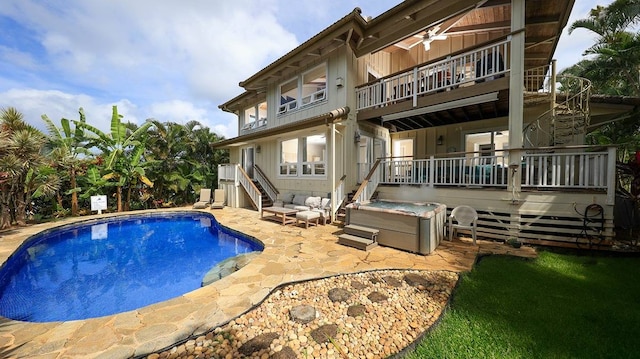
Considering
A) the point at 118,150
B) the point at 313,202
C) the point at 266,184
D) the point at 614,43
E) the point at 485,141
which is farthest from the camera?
the point at 266,184

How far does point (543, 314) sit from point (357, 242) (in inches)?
158

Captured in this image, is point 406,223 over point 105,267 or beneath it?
over

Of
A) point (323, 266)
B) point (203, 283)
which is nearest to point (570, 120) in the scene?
point (323, 266)

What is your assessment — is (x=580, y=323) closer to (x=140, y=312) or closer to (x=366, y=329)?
(x=366, y=329)

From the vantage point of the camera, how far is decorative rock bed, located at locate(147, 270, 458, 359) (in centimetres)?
296

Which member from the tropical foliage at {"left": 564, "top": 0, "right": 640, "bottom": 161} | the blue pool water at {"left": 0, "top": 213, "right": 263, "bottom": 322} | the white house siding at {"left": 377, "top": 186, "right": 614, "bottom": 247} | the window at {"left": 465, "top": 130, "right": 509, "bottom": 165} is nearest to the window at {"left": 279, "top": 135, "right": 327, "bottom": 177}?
the blue pool water at {"left": 0, "top": 213, "right": 263, "bottom": 322}

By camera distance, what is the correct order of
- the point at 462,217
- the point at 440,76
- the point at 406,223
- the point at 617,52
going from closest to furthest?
the point at 406,223, the point at 462,217, the point at 440,76, the point at 617,52

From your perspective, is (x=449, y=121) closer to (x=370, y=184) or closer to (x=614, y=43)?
(x=370, y=184)

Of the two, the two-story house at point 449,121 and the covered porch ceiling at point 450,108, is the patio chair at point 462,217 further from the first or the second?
the covered porch ceiling at point 450,108

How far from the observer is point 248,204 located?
15.9m

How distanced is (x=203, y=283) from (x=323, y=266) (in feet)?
9.88

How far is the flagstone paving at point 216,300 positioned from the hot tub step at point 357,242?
0.18 metres

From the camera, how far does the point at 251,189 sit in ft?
45.9

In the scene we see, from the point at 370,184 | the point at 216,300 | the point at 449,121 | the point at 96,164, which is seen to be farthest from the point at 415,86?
the point at 96,164
